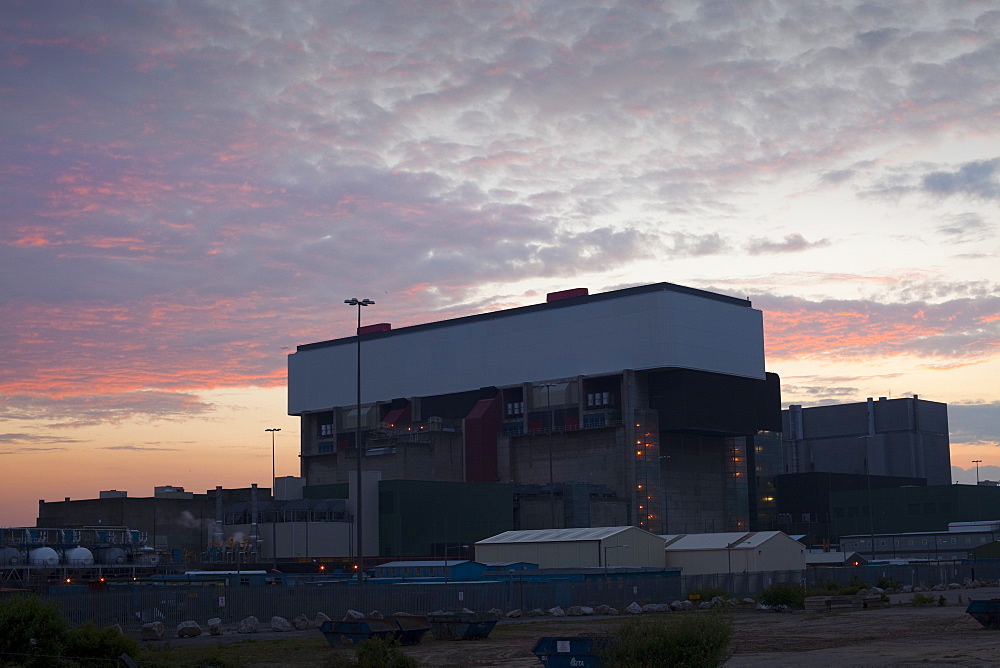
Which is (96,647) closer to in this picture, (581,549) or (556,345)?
(581,549)

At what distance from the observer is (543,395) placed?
162375 mm

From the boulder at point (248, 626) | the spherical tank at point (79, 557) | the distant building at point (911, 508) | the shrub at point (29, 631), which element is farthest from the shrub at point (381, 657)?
the distant building at point (911, 508)

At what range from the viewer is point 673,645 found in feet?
82.9

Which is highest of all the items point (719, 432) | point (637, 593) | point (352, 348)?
point (352, 348)

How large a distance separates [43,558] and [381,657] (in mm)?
70327

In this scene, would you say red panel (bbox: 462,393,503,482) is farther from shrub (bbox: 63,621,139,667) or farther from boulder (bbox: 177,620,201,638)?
shrub (bbox: 63,621,139,667)

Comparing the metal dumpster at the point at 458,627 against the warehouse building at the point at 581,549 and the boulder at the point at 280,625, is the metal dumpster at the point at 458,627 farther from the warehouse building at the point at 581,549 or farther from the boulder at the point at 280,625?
the warehouse building at the point at 581,549

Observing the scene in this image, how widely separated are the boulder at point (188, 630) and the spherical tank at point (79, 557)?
41.3 meters

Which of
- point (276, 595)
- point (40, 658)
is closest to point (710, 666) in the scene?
point (40, 658)

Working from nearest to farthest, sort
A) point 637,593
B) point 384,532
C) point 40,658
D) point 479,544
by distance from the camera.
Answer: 1. point 40,658
2. point 637,593
3. point 479,544
4. point 384,532

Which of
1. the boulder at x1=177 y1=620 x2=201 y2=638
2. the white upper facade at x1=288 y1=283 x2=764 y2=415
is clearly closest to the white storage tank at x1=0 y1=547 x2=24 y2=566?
the boulder at x1=177 y1=620 x2=201 y2=638

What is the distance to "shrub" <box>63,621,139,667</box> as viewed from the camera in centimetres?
2979

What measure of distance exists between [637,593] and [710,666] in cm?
5520

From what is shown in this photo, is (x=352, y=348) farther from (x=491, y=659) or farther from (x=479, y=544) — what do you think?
(x=491, y=659)
